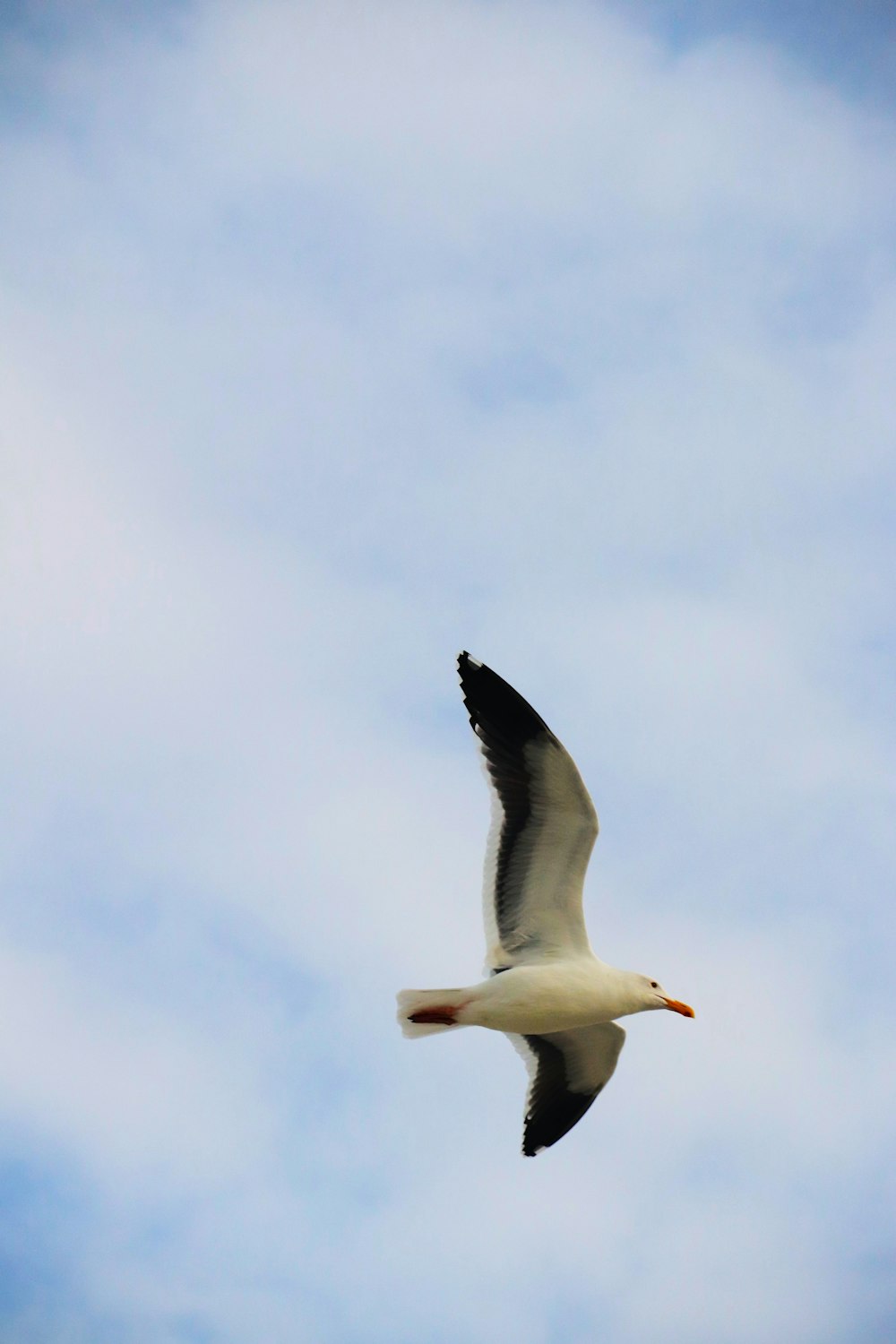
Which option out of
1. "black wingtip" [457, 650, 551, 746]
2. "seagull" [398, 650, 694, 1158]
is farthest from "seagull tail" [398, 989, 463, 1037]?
"black wingtip" [457, 650, 551, 746]

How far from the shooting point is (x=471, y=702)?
500 inches

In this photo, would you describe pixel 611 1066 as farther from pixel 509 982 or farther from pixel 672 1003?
pixel 509 982

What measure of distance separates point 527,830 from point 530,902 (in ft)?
2.17

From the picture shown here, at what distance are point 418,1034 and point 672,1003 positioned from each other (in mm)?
2134

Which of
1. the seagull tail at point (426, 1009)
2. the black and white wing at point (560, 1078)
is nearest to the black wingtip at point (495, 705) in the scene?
the seagull tail at point (426, 1009)

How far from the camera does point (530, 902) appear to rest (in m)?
12.9

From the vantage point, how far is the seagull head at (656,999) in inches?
509

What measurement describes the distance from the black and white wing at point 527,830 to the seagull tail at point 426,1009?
53 centimetres

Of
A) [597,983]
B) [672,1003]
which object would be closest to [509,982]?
[597,983]

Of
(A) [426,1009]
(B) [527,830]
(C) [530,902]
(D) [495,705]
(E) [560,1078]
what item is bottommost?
(E) [560,1078]

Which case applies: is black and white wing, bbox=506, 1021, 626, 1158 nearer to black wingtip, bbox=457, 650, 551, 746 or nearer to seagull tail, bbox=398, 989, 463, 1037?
seagull tail, bbox=398, 989, 463, 1037

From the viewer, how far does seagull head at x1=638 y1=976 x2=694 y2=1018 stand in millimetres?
12922

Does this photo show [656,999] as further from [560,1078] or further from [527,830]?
[527,830]

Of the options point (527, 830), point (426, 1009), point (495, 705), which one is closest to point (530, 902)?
point (527, 830)
